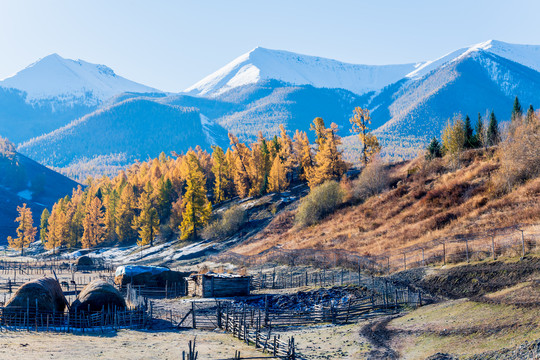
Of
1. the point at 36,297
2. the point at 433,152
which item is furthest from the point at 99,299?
the point at 433,152

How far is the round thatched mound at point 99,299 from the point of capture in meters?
33.8

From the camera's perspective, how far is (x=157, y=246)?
3605 inches

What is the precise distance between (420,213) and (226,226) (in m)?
35.3

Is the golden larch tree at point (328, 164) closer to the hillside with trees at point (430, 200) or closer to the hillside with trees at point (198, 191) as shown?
the hillside with trees at point (198, 191)

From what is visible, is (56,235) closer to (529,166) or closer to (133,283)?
(133,283)

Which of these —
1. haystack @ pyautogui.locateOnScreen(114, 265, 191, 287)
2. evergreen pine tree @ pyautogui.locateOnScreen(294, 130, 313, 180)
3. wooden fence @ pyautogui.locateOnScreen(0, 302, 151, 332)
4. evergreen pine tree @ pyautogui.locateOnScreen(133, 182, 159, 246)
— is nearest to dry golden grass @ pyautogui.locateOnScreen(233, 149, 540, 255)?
evergreen pine tree @ pyautogui.locateOnScreen(294, 130, 313, 180)

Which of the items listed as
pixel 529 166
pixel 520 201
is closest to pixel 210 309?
pixel 520 201

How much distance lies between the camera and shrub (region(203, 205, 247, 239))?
84625mm

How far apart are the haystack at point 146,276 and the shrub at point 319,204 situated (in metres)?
29.8

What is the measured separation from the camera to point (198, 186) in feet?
292

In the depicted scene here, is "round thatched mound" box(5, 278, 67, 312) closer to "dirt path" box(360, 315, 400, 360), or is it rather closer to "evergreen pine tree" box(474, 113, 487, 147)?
"dirt path" box(360, 315, 400, 360)

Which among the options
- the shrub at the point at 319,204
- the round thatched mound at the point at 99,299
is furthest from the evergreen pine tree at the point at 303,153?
the round thatched mound at the point at 99,299

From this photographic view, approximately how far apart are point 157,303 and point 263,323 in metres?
15.1

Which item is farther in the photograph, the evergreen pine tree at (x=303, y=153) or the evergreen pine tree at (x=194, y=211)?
the evergreen pine tree at (x=303, y=153)
